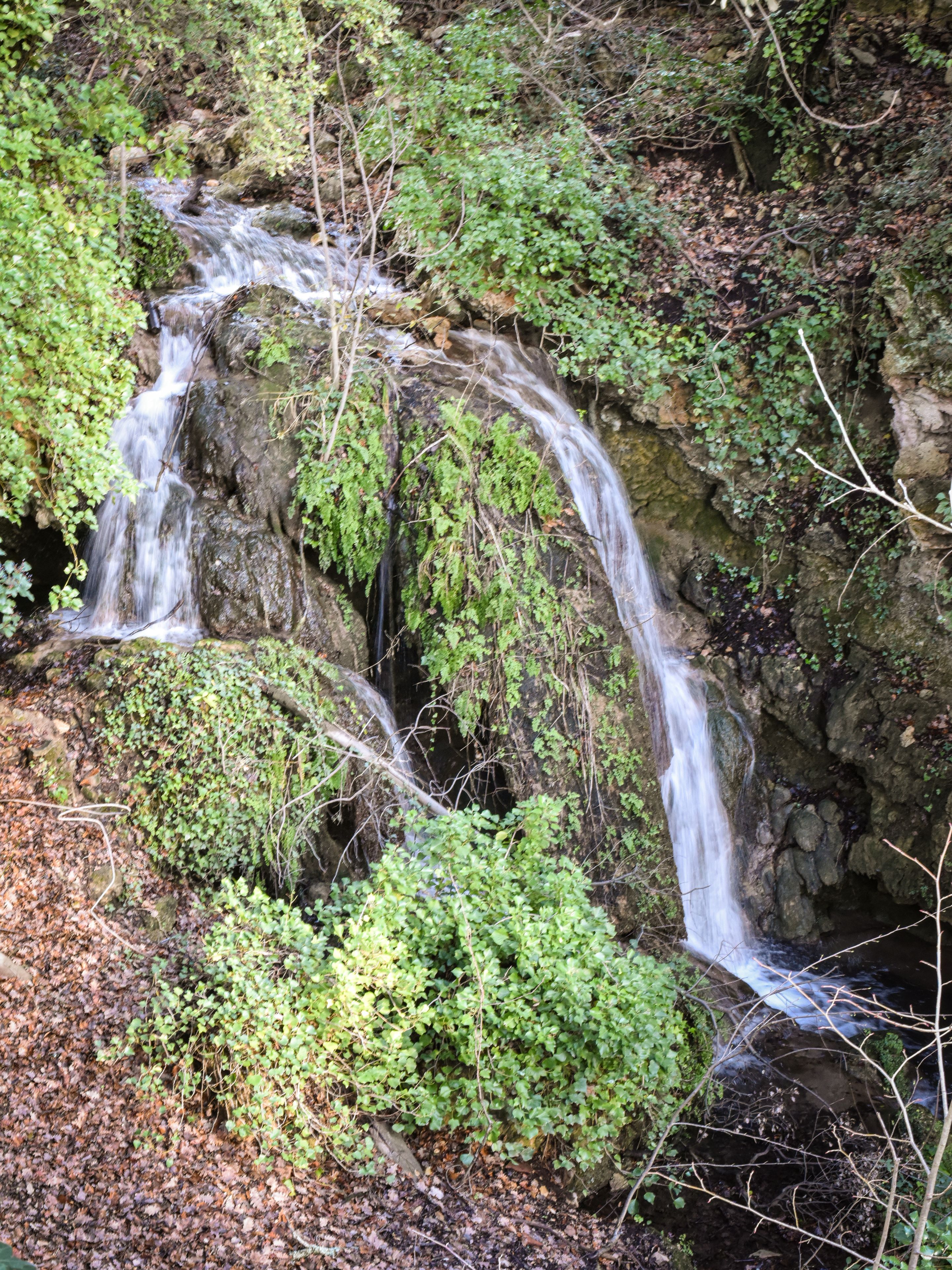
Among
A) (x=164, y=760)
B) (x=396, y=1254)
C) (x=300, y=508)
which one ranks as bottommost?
(x=396, y=1254)

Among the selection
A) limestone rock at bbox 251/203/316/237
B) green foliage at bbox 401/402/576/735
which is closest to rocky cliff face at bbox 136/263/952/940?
green foliage at bbox 401/402/576/735

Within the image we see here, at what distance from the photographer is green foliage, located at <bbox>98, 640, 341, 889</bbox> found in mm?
6020

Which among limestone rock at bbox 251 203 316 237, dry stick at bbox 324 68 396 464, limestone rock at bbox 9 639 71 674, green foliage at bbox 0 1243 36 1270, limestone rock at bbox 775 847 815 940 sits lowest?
limestone rock at bbox 775 847 815 940

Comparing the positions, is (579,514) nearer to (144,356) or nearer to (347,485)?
(347,485)

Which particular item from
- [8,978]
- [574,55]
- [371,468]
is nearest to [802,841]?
[371,468]

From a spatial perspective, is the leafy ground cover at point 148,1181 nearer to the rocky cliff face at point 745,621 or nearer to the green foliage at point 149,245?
the rocky cliff face at point 745,621

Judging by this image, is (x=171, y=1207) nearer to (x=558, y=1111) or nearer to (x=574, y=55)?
(x=558, y=1111)

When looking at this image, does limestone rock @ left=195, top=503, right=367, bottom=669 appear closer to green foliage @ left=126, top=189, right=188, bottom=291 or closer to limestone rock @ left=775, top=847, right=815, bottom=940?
green foliage @ left=126, top=189, right=188, bottom=291

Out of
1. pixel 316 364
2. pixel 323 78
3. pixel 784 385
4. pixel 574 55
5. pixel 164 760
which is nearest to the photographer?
pixel 164 760

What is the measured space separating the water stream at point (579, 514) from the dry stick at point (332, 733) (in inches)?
9.7

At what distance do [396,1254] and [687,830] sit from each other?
5.17 meters

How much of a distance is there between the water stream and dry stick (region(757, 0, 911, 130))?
379 cm

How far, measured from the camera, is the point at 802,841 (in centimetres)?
888

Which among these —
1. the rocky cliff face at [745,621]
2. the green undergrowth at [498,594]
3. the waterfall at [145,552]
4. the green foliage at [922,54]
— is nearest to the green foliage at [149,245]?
the rocky cliff face at [745,621]
